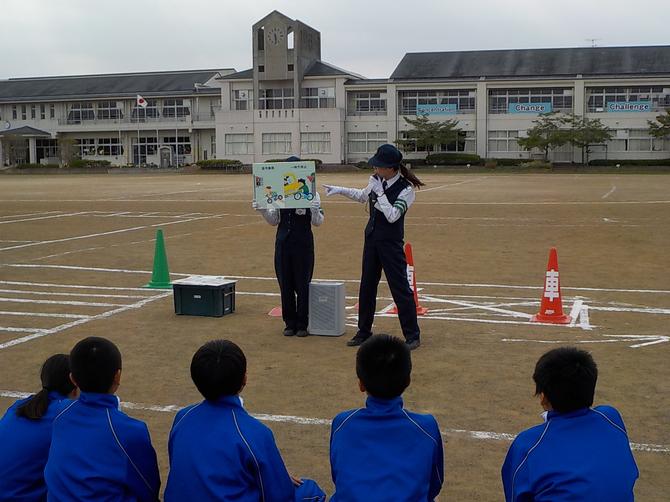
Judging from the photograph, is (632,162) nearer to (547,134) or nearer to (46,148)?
(547,134)

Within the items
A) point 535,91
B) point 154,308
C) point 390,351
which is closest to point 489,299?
point 154,308

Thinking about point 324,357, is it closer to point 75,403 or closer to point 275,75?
point 75,403

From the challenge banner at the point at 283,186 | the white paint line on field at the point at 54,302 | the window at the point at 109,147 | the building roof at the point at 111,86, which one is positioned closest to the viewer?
the challenge banner at the point at 283,186

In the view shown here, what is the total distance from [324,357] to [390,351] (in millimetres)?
4428

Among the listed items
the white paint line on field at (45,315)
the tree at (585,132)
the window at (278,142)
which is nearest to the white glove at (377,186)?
the white paint line on field at (45,315)

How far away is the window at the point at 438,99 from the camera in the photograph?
75500mm

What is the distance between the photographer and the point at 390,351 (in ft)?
12.1

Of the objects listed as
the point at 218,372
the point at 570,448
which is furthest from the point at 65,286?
the point at 570,448

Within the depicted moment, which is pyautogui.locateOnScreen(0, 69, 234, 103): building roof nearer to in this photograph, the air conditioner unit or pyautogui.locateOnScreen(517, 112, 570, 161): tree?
pyautogui.locateOnScreen(517, 112, 570, 161): tree

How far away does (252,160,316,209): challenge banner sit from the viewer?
873 centimetres

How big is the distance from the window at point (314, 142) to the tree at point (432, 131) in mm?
8395

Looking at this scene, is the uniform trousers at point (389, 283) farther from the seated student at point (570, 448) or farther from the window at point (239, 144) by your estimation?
the window at point (239, 144)

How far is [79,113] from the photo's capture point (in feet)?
293

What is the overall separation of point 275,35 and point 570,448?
78489 millimetres
